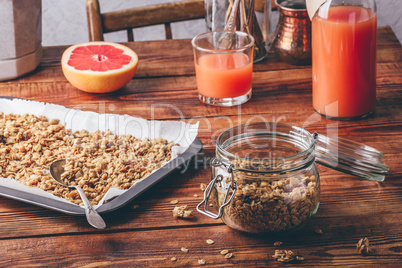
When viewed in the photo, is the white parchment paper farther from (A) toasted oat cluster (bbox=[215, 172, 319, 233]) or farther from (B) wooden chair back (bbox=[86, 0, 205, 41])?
(B) wooden chair back (bbox=[86, 0, 205, 41])

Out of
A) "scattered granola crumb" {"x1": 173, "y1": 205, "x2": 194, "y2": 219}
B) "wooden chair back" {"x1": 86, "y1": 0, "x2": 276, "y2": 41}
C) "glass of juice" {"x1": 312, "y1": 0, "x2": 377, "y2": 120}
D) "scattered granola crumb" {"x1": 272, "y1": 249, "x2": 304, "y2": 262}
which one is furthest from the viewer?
"wooden chair back" {"x1": 86, "y1": 0, "x2": 276, "y2": 41}

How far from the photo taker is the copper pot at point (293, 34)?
1287mm

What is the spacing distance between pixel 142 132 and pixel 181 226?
0.31 metres

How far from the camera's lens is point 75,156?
0.98 metres

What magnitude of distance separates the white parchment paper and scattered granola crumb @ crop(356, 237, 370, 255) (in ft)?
1.24

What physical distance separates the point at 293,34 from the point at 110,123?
1.73 feet

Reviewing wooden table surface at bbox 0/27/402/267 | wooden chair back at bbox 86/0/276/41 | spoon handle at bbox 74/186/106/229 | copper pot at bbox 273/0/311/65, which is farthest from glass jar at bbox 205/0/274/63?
spoon handle at bbox 74/186/106/229

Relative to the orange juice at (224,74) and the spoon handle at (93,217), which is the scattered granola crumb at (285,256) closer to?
the spoon handle at (93,217)

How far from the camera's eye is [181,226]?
816mm

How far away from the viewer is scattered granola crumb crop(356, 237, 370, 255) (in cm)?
74

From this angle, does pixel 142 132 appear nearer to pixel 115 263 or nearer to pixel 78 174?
pixel 78 174

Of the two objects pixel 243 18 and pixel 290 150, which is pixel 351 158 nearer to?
pixel 290 150

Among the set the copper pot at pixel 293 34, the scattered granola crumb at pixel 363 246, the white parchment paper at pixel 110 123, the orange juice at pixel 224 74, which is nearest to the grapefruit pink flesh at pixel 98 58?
the white parchment paper at pixel 110 123

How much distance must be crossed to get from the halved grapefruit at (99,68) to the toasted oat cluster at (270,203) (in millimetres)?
Result: 583
